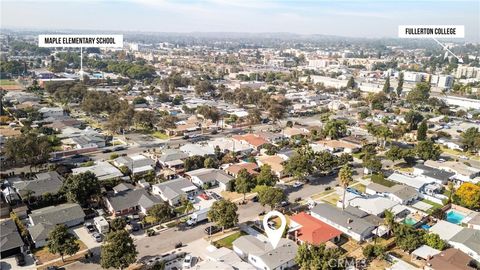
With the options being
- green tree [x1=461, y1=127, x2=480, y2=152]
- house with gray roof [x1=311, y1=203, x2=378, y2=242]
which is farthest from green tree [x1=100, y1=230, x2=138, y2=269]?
green tree [x1=461, y1=127, x2=480, y2=152]

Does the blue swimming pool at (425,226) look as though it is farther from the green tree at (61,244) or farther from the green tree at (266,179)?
the green tree at (61,244)

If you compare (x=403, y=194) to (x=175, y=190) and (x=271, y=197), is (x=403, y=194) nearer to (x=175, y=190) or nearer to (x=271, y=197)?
(x=271, y=197)

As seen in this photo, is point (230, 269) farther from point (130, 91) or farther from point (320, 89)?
point (320, 89)

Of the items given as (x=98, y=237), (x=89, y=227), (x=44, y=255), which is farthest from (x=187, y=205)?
(x=44, y=255)

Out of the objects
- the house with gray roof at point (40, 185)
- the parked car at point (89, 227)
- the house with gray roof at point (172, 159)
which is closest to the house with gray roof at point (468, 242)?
the parked car at point (89, 227)

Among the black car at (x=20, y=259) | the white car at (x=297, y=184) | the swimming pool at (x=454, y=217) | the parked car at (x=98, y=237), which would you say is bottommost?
the black car at (x=20, y=259)

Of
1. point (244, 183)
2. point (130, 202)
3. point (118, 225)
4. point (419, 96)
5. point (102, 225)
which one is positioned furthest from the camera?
point (419, 96)

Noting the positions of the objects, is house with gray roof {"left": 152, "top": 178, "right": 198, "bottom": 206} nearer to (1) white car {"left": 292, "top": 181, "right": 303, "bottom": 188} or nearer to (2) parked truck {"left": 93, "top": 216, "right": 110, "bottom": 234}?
(2) parked truck {"left": 93, "top": 216, "right": 110, "bottom": 234}

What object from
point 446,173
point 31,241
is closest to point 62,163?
point 31,241
